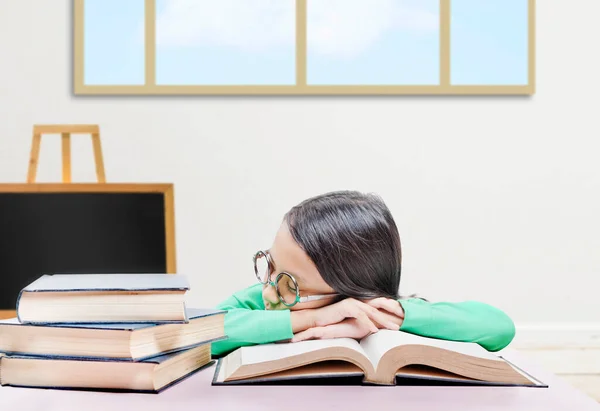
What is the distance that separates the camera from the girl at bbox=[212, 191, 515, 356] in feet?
2.72

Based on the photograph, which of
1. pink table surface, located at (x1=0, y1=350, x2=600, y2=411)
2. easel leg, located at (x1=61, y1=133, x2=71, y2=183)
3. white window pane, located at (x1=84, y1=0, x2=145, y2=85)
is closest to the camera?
pink table surface, located at (x1=0, y1=350, x2=600, y2=411)

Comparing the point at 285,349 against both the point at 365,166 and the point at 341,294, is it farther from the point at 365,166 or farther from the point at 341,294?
the point at 365,166

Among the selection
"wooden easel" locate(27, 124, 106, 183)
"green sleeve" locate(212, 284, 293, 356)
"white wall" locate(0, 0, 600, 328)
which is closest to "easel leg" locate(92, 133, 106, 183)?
"wooden easel" locate(27, 124, 106, 183)

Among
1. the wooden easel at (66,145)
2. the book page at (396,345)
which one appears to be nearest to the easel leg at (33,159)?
the wooden easel at (66,145)

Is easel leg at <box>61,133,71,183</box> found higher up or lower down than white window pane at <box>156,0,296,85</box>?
lower down

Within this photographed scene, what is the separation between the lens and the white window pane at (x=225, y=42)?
2951mm

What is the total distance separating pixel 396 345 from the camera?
2.28ft

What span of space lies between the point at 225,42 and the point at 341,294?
230cm

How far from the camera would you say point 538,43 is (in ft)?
9.90

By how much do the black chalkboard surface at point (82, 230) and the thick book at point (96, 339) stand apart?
1496 millimetres

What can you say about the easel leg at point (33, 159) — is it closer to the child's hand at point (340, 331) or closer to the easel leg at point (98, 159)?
the easel leg at point (98, 159)

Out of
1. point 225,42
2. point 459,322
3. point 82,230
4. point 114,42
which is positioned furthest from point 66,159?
point 459,322

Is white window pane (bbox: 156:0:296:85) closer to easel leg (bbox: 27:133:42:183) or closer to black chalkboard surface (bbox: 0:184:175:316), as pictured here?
easel leg (bbox: 27:133:42:183)

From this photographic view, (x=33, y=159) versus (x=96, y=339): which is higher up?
(x=33, y=159)
